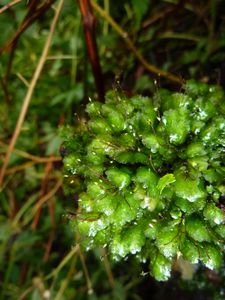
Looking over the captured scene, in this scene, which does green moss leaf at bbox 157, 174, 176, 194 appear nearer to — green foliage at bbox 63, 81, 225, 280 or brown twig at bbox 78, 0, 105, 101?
green foliage at bbox 63, 81, 225, 280

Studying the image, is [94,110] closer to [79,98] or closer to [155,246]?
[155,246]

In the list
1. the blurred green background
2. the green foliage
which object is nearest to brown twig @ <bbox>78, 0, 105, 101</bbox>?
the blurred green background

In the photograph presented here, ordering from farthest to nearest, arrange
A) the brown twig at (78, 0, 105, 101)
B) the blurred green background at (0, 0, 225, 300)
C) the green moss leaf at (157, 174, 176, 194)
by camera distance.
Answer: the blurred green background at (0, 0, 225, 300)
the brown twig at (78, 0, 105, 101)
the green moss leaf at (157, 174, 176, 194)

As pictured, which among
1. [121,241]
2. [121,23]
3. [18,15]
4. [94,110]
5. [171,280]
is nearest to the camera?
[121,241]

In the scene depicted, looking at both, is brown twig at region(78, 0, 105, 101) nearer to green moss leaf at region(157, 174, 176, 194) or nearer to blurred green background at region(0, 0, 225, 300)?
blurred green background at region(0, 0, 225, 300)

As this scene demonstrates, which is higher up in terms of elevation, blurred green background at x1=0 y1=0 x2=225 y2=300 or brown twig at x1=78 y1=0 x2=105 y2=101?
brown twig at x1=78 y1=0 x2=105 y2=101

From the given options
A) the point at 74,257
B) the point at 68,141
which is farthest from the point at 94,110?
the point at 74,257

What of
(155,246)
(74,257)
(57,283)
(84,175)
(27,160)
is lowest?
(57,283)

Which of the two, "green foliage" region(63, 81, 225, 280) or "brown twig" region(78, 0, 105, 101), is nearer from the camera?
"green foliage" region(63, 81, 225, 280)

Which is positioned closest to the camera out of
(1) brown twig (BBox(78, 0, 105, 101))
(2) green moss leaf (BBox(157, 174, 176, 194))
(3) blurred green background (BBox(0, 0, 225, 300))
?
(2) green moss leaf (BBox(157, 174, 176, 194))
